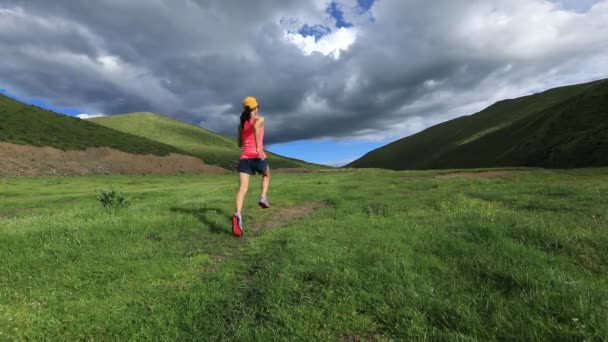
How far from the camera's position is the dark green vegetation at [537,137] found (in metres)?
67.9

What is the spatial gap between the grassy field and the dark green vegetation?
70.7 meters

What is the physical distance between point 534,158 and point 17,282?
97.9 meters

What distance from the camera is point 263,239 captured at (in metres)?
8.84

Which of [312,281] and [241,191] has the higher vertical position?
[241,191]

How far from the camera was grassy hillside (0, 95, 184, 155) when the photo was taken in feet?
205

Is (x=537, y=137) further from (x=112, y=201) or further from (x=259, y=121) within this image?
(x=112, y=201)

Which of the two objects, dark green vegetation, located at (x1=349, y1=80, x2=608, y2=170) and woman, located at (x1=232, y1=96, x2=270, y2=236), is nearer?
woman, located at (x1=232, y1=96, x2=270, y2=236)

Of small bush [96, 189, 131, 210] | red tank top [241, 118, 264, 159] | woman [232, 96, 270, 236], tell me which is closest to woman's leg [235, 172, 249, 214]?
woman [232, 96, 270, 236]

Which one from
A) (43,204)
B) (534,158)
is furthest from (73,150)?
(534,158)

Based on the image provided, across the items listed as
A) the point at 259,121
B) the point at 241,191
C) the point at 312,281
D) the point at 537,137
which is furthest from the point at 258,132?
the point at 537,137

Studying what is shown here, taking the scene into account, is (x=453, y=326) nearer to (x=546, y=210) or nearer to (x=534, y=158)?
(x=546, y=210)

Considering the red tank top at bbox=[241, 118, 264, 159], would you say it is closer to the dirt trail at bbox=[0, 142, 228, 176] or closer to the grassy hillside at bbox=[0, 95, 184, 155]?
the dirt trail at bbox=[0, 142, 228, 176]

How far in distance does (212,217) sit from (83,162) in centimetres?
6506

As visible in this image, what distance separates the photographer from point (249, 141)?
966cm
